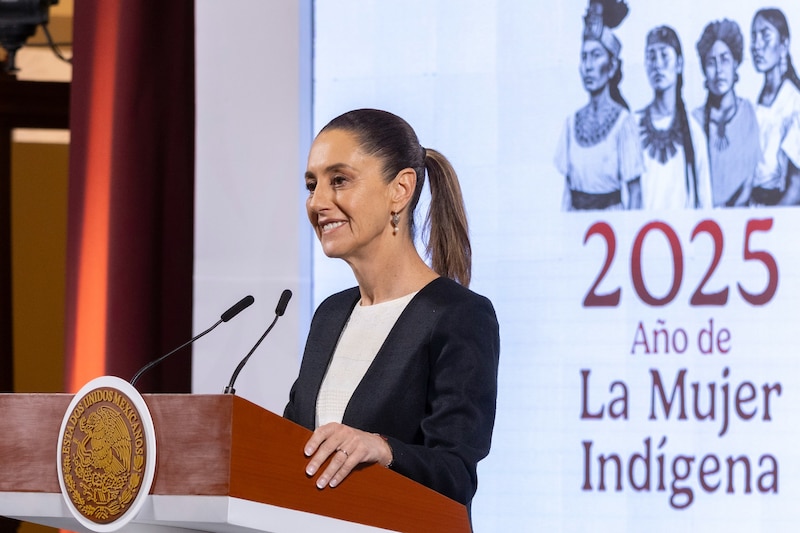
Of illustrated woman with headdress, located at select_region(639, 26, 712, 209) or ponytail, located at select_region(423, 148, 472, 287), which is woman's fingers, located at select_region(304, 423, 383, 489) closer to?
ponytail, located at select_region(423, 148, 472, 287)

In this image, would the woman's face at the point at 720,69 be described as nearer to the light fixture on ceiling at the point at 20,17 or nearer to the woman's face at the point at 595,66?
the woman's face at the point at 595,66

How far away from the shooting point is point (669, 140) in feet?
8.20

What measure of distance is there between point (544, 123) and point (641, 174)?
0.85 feet

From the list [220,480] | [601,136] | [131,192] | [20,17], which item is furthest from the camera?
[20,17]

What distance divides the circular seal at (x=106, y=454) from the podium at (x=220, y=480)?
13mm

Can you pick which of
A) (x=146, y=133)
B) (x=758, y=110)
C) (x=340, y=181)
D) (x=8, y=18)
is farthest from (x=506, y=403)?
(x=8, y=18)

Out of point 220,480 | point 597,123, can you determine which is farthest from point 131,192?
point 220,480

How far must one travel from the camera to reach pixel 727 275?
8.00 feet

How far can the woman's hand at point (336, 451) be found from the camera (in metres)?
1.23

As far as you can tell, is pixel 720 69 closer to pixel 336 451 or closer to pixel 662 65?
pixel 662 65

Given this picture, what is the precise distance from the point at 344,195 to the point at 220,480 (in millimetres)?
640

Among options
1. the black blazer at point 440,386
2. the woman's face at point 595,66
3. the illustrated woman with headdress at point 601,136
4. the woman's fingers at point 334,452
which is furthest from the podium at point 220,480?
the woman's face at point 595,66

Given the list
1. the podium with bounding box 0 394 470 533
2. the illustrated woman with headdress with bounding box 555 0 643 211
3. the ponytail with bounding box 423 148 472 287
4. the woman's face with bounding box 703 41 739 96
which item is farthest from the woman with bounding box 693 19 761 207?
the podium with bounding box 0 394 470 533

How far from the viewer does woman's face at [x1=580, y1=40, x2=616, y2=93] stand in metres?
2.54
